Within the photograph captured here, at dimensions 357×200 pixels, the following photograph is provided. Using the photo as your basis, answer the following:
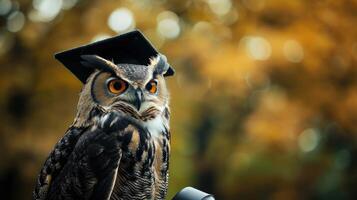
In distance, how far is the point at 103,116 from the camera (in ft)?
4.29

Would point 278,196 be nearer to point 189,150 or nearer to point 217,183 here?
point 217,183

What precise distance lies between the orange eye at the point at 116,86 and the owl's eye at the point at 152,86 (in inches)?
2.6

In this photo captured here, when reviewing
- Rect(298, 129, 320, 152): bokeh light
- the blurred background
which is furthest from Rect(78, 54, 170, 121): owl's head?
Rect(298, 129, 320, 152): bokeh light

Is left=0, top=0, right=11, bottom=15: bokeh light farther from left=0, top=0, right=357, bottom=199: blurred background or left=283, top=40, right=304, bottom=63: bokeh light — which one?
left=283, top=40, right=304, bottom=63: bokeh light

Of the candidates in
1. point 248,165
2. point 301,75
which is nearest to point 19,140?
point 301,75

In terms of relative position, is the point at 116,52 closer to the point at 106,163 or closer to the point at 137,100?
the point at 137,100

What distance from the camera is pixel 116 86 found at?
130 centimetres

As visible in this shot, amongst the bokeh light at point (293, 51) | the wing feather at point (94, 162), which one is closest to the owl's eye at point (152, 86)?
the wing feather at point (94, 162)

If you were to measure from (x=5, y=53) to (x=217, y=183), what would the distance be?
96.4 inches

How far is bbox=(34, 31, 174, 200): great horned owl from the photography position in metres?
1.27

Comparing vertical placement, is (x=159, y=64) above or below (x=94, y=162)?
above

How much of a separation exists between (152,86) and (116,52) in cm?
14

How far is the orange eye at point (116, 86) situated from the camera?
51.0 inches

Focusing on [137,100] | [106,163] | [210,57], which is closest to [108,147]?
[106,163]
